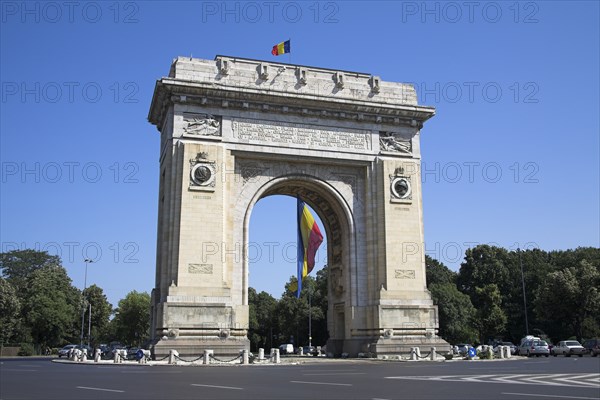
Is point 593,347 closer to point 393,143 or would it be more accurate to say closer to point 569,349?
point 569,349

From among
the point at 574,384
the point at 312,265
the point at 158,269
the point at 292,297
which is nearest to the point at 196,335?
the point at 158,269

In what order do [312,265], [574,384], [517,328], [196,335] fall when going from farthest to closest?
1. [517,328]
2. [312,265]
3. [196,335]
4. [574,384]

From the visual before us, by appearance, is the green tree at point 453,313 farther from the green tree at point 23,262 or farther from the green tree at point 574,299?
the green tree at point 23,262

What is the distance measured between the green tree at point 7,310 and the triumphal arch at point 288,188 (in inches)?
1244

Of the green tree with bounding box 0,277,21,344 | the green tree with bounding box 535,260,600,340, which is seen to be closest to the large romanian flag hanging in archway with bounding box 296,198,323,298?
the green tree with bounding box 535,260,600,340

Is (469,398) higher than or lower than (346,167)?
lower

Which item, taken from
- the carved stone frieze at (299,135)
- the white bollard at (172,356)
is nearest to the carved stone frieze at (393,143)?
the carved stone frieze at (299,135)

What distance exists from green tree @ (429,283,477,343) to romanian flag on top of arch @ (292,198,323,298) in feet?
95.9

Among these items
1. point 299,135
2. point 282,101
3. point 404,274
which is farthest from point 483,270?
point 282,101

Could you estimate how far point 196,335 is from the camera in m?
31.2

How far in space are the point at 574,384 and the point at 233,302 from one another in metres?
21.4

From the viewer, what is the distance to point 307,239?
134 feet

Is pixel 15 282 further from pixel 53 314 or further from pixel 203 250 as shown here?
pixel 203 250

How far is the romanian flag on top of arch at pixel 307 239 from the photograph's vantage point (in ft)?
133
